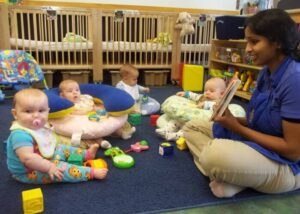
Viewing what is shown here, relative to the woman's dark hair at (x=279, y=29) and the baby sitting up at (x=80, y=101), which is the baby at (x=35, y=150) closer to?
the baby sitting up at (x=80, y=101)

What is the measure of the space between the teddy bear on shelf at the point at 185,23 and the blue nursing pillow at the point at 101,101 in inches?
78.3

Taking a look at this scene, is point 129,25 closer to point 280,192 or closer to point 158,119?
point 158,119

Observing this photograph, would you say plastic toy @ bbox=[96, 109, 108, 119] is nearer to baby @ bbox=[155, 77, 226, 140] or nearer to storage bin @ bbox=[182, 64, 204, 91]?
baby @ bbox=[155, 77, 226, 140]

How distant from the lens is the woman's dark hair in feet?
3.54

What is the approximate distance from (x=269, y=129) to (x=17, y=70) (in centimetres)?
250

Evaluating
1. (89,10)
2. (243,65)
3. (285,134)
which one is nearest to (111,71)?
(89,10)

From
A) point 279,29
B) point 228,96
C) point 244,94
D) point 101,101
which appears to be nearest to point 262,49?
point 279,29

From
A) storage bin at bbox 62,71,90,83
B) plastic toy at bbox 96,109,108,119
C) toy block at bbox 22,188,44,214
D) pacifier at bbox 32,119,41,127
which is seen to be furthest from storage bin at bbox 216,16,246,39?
toy block at bbox 22,188,44,214

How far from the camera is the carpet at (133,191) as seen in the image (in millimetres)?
1174

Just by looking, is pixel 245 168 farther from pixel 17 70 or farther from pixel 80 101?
pixel 17 70

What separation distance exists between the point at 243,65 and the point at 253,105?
74.6 inches

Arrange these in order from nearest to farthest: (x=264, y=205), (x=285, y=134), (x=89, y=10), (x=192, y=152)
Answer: (x=285, y=134), (x=264, y=205), (x=192, y=152), (x=89, y=10)

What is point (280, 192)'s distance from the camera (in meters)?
1.28

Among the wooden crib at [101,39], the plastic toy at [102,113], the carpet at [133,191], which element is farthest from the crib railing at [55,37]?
the carpet at [133,191]
